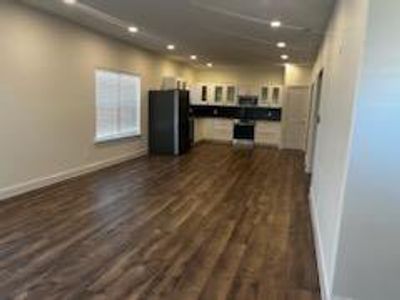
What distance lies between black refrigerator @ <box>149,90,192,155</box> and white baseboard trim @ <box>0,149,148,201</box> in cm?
134

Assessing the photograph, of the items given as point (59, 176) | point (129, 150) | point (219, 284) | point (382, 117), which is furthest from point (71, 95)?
point (382, 117)

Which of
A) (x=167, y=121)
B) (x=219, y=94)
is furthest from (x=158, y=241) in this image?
(x=219, y=94)

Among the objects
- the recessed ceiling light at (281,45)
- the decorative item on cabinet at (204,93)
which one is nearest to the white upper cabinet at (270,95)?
the decorative item on cabinet at (204,93)

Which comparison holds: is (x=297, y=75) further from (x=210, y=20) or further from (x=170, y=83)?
(x=210, y=20)

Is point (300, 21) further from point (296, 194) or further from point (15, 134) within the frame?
point (15, 134)

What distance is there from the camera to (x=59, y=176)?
5.76 meters

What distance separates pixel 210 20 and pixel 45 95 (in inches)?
106

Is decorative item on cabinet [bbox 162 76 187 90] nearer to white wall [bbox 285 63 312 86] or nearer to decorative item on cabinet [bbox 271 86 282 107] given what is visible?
decorative item on cabinet [bbox 271 86 282 107]

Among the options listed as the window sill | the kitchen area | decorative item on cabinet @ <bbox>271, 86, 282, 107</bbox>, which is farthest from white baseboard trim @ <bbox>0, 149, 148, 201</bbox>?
decorative item on cabinet @ <bbox>271, 86, 282, 107</bbox>

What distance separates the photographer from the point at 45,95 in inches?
212

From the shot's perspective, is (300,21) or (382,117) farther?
(300,21)

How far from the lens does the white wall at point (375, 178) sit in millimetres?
2070

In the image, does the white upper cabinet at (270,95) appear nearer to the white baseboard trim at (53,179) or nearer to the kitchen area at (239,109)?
the kitchen area at (239,109)

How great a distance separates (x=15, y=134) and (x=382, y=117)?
449cm
